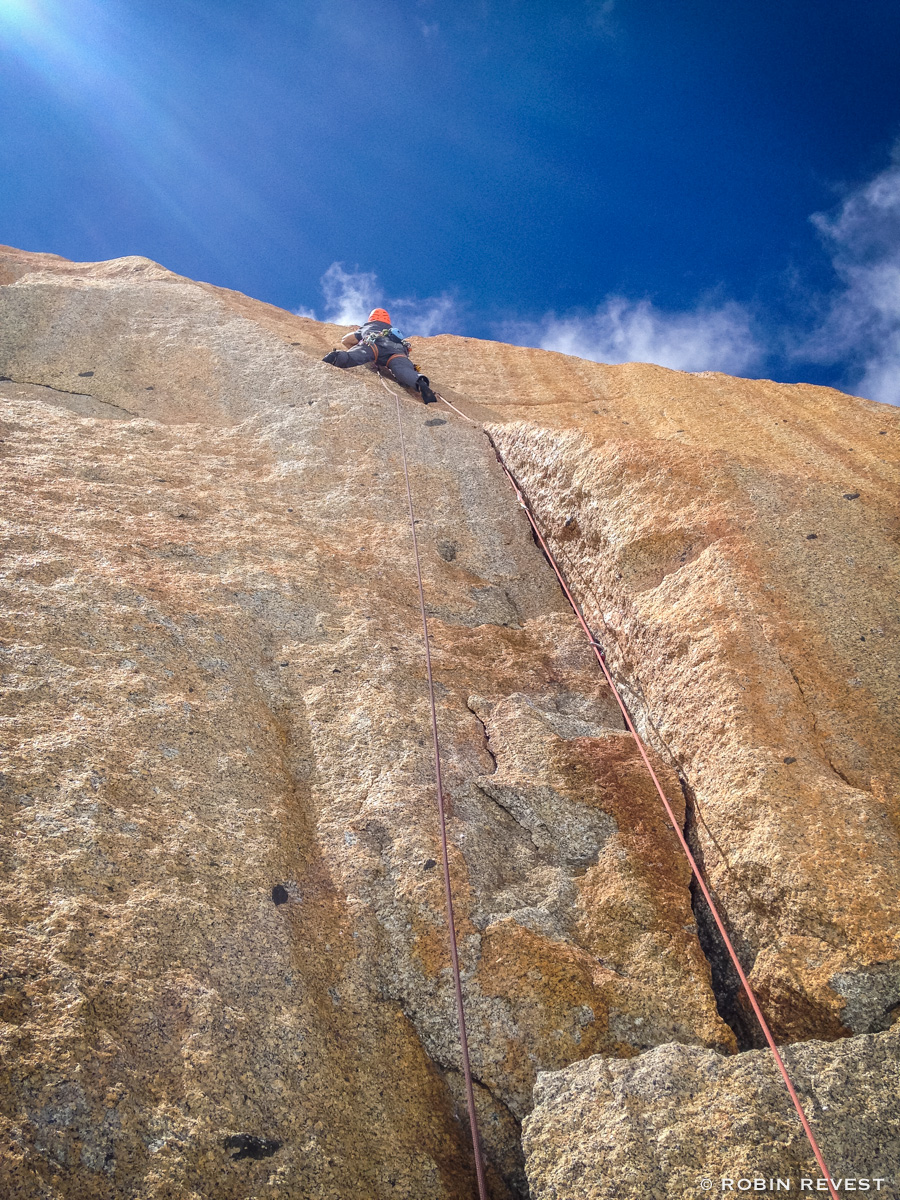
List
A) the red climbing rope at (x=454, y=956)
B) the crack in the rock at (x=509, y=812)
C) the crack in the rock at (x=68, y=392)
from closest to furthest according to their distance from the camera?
the red climbing rope at (x=454, y=956)
the crack in the rock at (x=509, y=812)
the crack in the rock at (x=68, y=392)

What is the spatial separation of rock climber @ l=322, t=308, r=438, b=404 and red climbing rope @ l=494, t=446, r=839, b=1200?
8.84 ft

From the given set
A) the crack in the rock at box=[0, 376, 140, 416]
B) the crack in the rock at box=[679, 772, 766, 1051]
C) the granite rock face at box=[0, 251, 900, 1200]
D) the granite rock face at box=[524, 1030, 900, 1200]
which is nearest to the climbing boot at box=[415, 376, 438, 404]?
the granite rock face at box=[0, 251, 900, 1200]

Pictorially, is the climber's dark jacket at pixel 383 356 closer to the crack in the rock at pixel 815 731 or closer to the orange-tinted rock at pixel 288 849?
the orange-tinted rock at pixel 288 849

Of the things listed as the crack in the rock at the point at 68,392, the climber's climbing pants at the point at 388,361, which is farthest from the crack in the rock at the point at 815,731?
the crack in the rock at the point at 68,392

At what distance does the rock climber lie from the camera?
10.0 metres

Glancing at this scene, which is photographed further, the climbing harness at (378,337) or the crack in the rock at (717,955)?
the climbing harness at (378,337)

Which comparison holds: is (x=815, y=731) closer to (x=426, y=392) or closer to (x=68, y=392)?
(x=426, y=392)

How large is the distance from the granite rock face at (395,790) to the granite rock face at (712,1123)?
174 millimetres

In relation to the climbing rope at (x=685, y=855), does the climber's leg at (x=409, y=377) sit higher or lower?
higher

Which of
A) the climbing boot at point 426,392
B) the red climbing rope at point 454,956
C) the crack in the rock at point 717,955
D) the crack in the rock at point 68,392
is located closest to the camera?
the red climbing rope at point 454,956

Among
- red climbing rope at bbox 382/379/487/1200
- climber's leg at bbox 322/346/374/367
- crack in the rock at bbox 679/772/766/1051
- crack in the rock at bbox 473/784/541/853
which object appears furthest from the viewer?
climber's leg at bbox 322/346/374/367

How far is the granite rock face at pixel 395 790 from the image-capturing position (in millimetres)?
2693

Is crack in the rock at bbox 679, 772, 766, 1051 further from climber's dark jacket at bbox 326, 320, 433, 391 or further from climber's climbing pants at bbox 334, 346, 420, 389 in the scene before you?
climber's climbing pants at bbox 334, 346, 420, 389

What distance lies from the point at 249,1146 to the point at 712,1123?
171 cm
